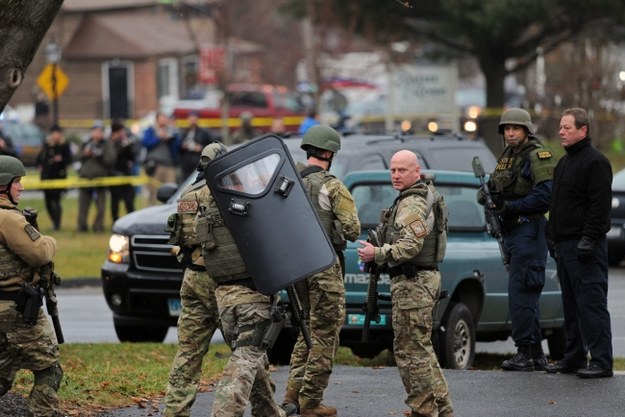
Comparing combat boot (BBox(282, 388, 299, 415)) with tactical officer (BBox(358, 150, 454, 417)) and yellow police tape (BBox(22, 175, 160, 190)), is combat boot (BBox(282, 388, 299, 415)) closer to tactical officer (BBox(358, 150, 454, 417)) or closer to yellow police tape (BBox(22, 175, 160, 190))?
tactical officer (BBox(358, 150, 454, 417))

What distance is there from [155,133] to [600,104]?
38.3 ft

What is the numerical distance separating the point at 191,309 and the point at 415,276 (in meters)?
1.33

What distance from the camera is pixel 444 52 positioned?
1378 inches

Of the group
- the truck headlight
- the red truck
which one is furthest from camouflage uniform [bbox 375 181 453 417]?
the red truck

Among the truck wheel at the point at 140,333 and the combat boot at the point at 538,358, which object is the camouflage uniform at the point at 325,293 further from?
the truck wheel at the point at 140,333

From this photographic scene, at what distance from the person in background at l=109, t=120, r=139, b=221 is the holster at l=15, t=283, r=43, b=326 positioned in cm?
1682

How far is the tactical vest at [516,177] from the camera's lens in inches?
424

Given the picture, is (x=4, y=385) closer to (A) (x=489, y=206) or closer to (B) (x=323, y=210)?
(B) (x=323, y=210)

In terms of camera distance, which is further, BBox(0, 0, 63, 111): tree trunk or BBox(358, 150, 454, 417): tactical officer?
BBox(0, 0, 63, 111): tree trunk

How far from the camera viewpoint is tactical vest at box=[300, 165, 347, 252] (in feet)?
28.7

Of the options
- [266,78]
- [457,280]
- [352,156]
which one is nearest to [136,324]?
[352,156]

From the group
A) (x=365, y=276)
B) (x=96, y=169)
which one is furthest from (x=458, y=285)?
(x=96, y=169)

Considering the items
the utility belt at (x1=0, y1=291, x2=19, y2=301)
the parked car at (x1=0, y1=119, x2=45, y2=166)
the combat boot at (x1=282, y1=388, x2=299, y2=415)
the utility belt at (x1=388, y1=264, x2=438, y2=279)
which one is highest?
the parked car at (x1=0, y1=119, x2=45, y2=166)

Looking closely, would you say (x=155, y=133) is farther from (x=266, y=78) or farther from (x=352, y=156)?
(x=266, y=78)
